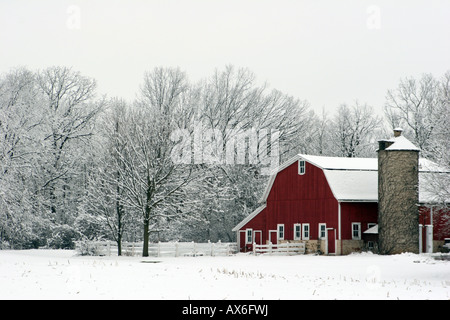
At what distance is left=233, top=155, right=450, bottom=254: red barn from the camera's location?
1690 inches

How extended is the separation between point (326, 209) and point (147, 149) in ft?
41.5

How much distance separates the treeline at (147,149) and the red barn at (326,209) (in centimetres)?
440

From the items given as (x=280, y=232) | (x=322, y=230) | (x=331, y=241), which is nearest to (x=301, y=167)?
(x=322, y=230)

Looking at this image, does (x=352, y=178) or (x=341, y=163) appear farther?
(x=341, y=163)

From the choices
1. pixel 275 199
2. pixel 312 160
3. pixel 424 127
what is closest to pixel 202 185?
pixel 275 199

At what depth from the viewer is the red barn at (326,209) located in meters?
42.9

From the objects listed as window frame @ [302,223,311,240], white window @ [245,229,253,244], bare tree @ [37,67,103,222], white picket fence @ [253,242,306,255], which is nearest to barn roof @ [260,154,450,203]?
window frame @ [302,223,311,240]

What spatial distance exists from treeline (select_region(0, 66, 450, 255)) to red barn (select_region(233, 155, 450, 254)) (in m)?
4.40

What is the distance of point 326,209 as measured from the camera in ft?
145

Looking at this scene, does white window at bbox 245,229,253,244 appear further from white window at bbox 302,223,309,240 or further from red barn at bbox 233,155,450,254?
white window at bbox 302,223,309,240

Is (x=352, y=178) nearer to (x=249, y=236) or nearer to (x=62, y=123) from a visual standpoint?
(x=249, y=236)
